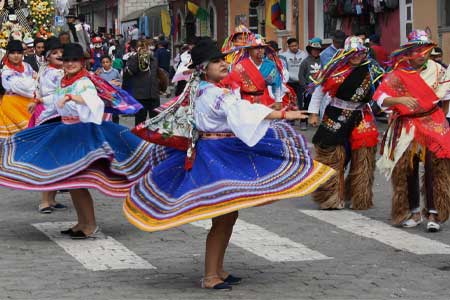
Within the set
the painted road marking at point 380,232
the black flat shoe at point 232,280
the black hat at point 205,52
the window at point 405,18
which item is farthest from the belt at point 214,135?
the window at point 405,18

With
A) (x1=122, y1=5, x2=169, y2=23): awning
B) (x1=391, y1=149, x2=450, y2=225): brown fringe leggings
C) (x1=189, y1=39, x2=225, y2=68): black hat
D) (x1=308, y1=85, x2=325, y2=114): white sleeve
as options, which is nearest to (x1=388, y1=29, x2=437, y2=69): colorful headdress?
(x1=391, y1=149, x2=450, y2=225): brown fringe leggings

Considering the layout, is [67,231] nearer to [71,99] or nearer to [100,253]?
[100,253]

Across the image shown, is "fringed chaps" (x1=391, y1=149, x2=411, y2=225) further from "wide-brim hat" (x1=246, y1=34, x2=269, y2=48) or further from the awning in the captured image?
the awning

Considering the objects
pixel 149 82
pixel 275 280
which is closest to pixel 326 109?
pixel 275 280

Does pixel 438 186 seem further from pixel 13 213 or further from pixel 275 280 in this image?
pixel 13 213

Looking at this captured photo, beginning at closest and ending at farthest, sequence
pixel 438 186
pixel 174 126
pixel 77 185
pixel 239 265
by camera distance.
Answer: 1. pixel 174 126
2. pixel 239 265
3. pixel 77 185
4. pixel 438 186

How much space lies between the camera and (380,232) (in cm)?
1120

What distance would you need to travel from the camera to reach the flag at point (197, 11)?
4447cm

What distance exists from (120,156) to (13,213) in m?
2.33

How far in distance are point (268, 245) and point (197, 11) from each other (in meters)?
35.0

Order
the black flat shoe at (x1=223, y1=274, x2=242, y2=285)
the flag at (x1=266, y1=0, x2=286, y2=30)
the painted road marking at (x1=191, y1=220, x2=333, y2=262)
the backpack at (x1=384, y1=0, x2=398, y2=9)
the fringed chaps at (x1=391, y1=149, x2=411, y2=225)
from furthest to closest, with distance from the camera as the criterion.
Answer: the flag at (x1=266, y1=0, x2=286, y2=30) < the backpack at (x1=384, y1=0, x2=398, y2=9) < the fringed chaps at (x1=391, y1=149, x2=411, y2=225) < the painted road marking at (x1=191, y1=220, x2=333, y2=262) < the black flat shoe at (x1=223, y1=274, x2=242, y2=285)

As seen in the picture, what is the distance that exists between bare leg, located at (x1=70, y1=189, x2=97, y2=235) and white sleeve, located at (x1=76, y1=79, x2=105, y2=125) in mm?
756

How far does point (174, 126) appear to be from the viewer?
341 inches

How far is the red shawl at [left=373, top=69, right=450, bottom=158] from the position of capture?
11.1m
